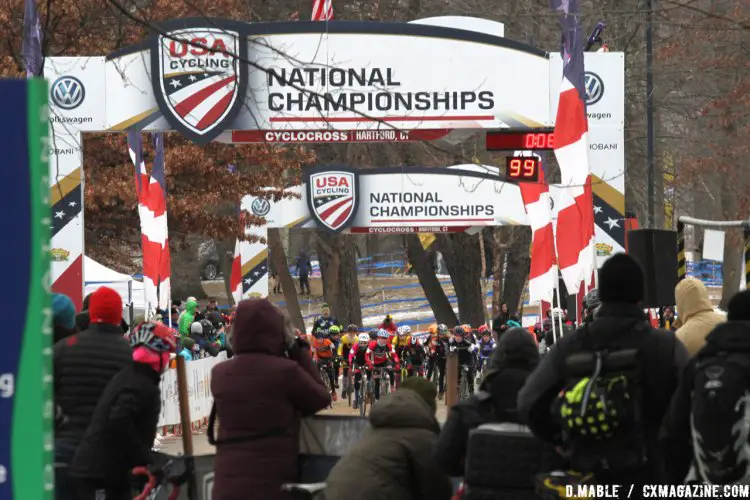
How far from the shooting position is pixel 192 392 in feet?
72.4

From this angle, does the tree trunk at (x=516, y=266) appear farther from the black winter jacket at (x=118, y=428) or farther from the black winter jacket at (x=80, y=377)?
the black winter jacket at (x=118, y=428)

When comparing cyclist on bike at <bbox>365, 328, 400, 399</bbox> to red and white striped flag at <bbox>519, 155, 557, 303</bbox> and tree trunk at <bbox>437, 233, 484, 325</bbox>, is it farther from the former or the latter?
tree trunk at <bbox>437, 233, 484, 325</bbox>

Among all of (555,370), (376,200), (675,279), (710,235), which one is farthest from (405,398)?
(376,200)

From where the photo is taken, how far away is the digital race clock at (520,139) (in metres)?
18.2

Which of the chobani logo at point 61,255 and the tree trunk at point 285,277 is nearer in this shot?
the chobani logo at point 61,255

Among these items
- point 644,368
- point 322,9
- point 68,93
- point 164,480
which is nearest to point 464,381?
point 322,9

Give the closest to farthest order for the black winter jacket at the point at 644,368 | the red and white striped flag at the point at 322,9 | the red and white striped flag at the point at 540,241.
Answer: the black winter jacket at the point at 644,368
the red and white striped flag at the point at 540,241
the red and white striped flag at the point at 322,9

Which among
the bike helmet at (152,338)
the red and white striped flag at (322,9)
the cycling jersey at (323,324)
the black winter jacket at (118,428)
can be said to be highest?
the red and white striped flag at (322,9)

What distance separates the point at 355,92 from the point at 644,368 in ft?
40.5

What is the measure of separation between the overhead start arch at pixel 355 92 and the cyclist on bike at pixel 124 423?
10169mm

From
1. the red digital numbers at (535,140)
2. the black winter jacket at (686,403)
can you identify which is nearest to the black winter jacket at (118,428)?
the black winter jacket at (686,403)

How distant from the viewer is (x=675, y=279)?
1273 centimetres

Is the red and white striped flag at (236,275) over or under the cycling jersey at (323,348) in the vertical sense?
over

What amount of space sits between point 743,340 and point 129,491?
137 inches
